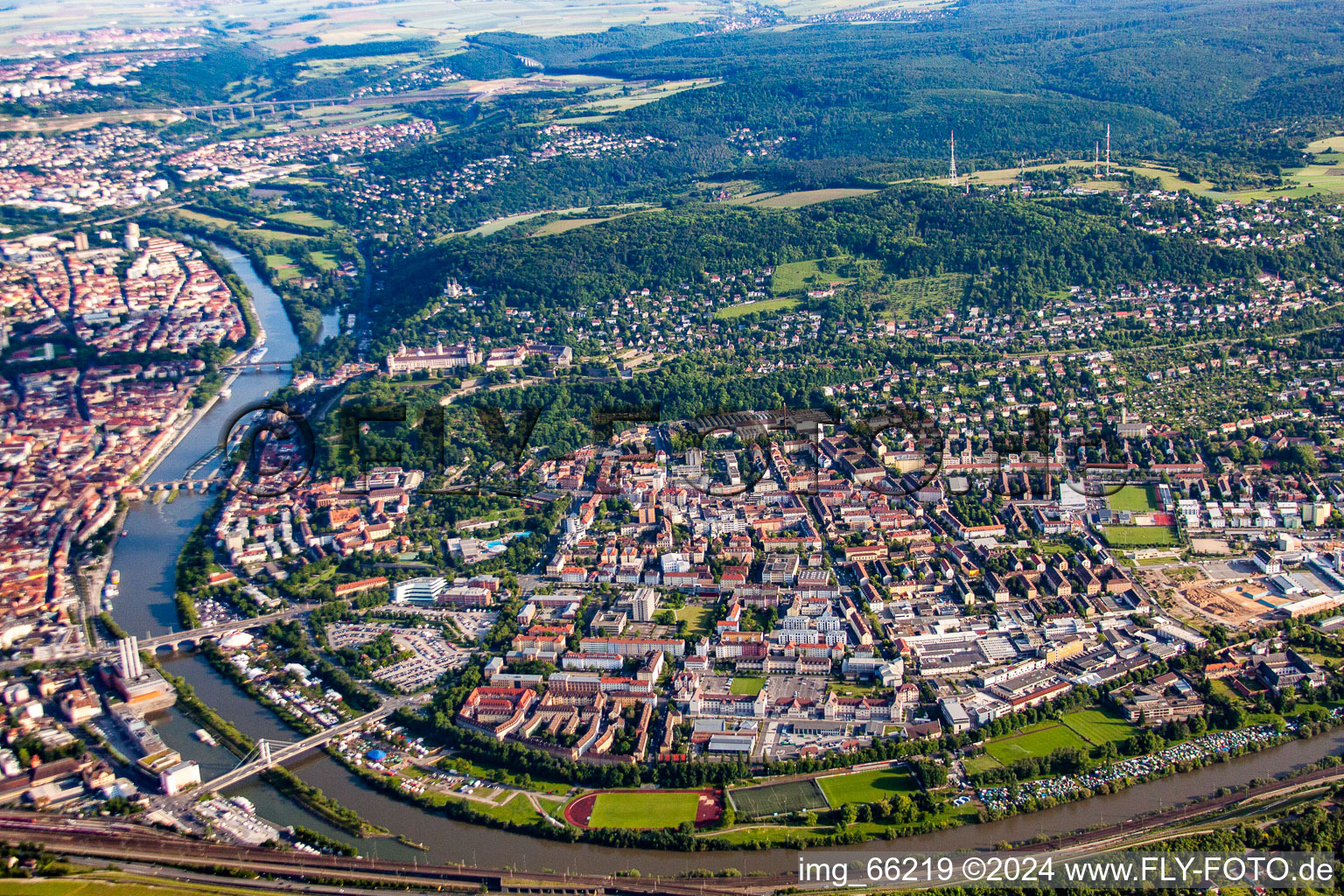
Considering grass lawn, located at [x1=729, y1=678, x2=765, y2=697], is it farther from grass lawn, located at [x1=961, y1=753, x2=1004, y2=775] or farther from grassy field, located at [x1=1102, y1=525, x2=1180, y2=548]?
grassy field, located at [x1=1102, y1=525, x2=1180, y2=548]

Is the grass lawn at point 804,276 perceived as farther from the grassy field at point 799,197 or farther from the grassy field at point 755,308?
the grassy field at point 799,197

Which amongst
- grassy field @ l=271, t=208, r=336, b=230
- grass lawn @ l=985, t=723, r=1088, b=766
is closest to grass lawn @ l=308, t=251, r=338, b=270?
grassy field @ l=271, t=208, r=336, b=230

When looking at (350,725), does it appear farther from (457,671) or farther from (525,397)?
(525,397)

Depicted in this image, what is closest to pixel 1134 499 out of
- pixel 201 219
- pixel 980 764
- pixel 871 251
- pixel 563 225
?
pixel 980 764

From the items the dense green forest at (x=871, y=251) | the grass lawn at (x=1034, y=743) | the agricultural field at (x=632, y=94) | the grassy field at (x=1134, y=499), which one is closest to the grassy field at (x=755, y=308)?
the dense green forest at (x=871, y=251)

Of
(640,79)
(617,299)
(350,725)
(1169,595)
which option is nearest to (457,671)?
(350,725)

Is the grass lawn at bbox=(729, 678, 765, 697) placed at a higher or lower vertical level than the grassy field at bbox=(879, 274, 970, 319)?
lower
